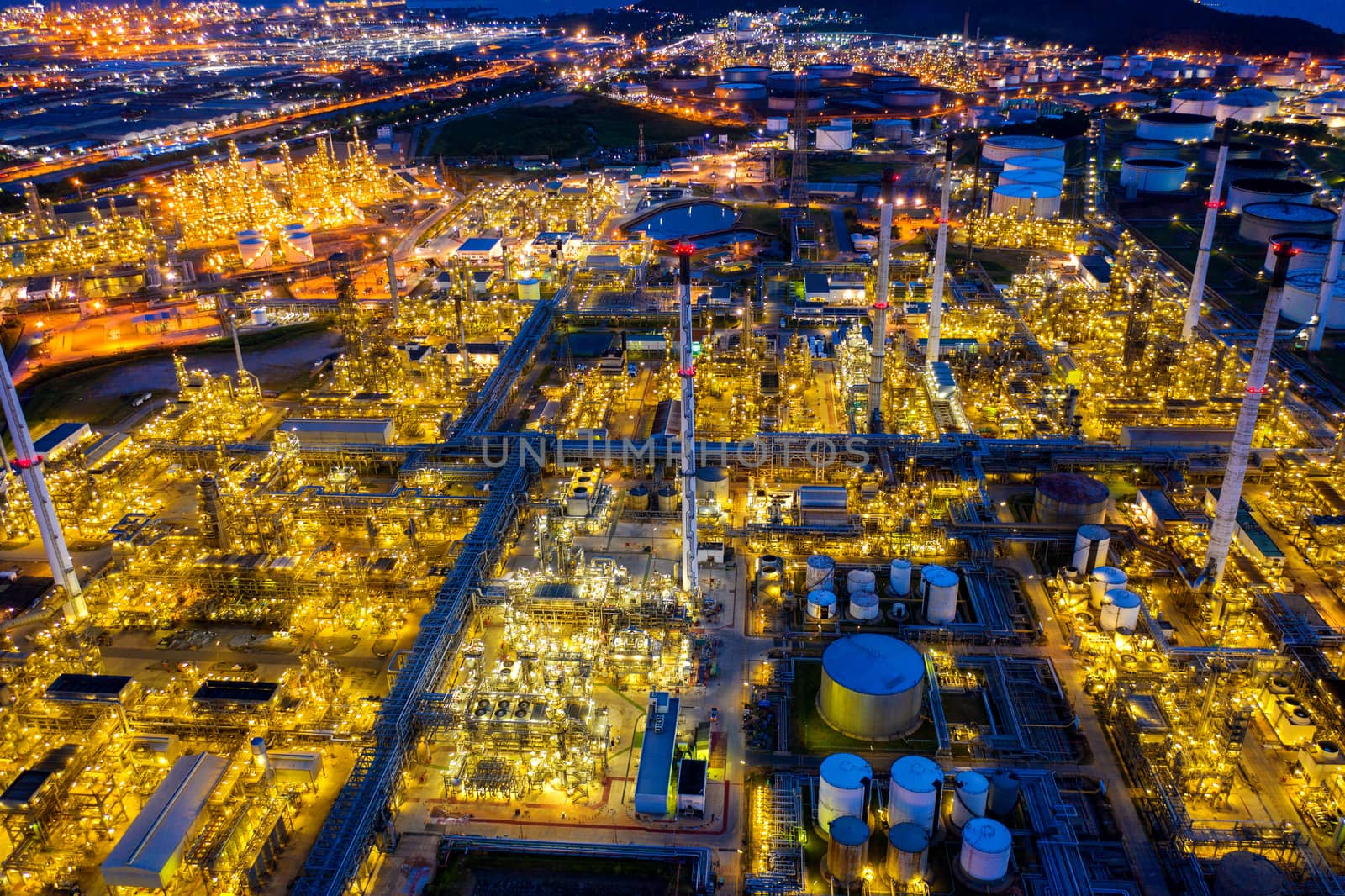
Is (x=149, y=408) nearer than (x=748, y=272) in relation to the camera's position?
Yes

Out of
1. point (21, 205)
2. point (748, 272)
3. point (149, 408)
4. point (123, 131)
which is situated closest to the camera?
point (149, 408)

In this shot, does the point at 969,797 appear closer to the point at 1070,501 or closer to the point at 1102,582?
the point at 1102,582

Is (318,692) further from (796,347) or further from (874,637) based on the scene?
(796,347)

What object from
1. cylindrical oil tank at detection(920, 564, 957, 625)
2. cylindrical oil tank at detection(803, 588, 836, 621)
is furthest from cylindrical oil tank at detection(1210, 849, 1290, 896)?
cylindrical oil tank at detection(803, 588, 836, 621)

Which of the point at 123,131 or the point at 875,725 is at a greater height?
the point at 123,131

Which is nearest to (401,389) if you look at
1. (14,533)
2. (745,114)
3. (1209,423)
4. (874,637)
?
(14,533)

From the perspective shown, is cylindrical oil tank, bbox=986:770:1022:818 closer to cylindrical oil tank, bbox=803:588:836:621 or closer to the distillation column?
cylindrical oil tank, bbox=803:588:836:621

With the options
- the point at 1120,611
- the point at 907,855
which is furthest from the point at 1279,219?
the point at 907,855
